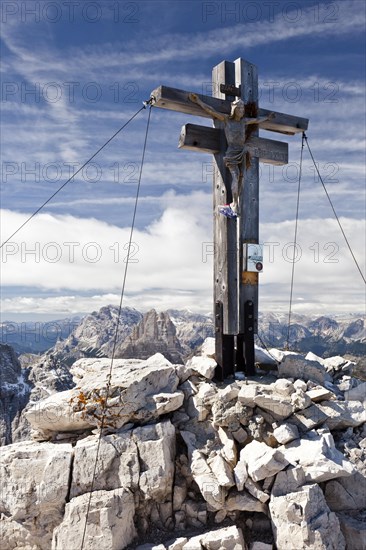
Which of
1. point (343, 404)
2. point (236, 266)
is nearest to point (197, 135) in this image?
point (236, 266)

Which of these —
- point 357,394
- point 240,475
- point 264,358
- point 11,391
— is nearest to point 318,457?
point 240,475

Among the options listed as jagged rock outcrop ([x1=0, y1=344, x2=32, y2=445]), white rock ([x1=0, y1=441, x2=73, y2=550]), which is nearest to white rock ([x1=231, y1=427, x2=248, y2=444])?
white rock ([x1=0, y1=441, x2=73, y2=550])

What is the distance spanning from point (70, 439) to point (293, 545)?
444 cm

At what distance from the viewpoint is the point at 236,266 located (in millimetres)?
10055

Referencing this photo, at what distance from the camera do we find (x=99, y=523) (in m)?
7.25

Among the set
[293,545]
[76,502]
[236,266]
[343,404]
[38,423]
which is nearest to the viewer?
[293,545]

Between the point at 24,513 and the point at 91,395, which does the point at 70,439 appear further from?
the point at 24,513

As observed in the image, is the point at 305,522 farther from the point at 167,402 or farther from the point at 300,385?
the point at 167,402

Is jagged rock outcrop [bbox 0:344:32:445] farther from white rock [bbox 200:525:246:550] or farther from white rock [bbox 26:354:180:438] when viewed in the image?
white rock [bbox 200:525:246:550]

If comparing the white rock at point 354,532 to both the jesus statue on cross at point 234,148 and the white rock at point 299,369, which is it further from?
the jesus statue on cross at point 234,148

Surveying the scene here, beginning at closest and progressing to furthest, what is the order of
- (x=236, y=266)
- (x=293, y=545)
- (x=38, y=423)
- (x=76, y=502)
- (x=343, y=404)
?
(x=293, y=545) < (x=76, y=502) < (x=38, y=423) < (x=343, y=404) < (x=236, y=266)

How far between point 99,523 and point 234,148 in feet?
26.1

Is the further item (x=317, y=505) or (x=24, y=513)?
(x=24, y=513)

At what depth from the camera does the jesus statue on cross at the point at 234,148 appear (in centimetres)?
991
